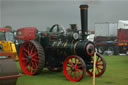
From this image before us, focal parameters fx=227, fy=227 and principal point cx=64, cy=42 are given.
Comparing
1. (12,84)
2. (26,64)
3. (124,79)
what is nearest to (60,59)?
(26,64)

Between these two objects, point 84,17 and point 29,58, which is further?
point 29,58

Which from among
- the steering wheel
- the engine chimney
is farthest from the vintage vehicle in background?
the engine chimney

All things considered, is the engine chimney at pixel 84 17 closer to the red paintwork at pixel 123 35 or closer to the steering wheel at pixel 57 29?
the steering wheel at pixel 57 29

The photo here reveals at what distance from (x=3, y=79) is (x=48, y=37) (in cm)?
279

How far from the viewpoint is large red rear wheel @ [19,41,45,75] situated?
6.75 meters

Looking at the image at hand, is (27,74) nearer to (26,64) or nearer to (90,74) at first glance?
(26,64)

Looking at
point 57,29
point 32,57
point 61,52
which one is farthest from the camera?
point 57,29

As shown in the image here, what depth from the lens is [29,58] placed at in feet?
23.3

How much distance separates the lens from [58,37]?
6.98 metres

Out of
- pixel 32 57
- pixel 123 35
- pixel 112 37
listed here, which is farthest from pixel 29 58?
pixel 112 37

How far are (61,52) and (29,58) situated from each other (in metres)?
1.10

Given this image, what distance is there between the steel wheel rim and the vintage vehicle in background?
420 inches

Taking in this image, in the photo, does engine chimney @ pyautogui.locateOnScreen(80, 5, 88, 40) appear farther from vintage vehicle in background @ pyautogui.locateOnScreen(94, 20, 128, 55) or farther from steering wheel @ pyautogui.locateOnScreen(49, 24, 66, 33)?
vintage vehicle in background @ pyautogui.locateOnScreen(94, 20, 128, 55)

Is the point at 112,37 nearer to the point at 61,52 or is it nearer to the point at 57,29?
the point at 57,29
